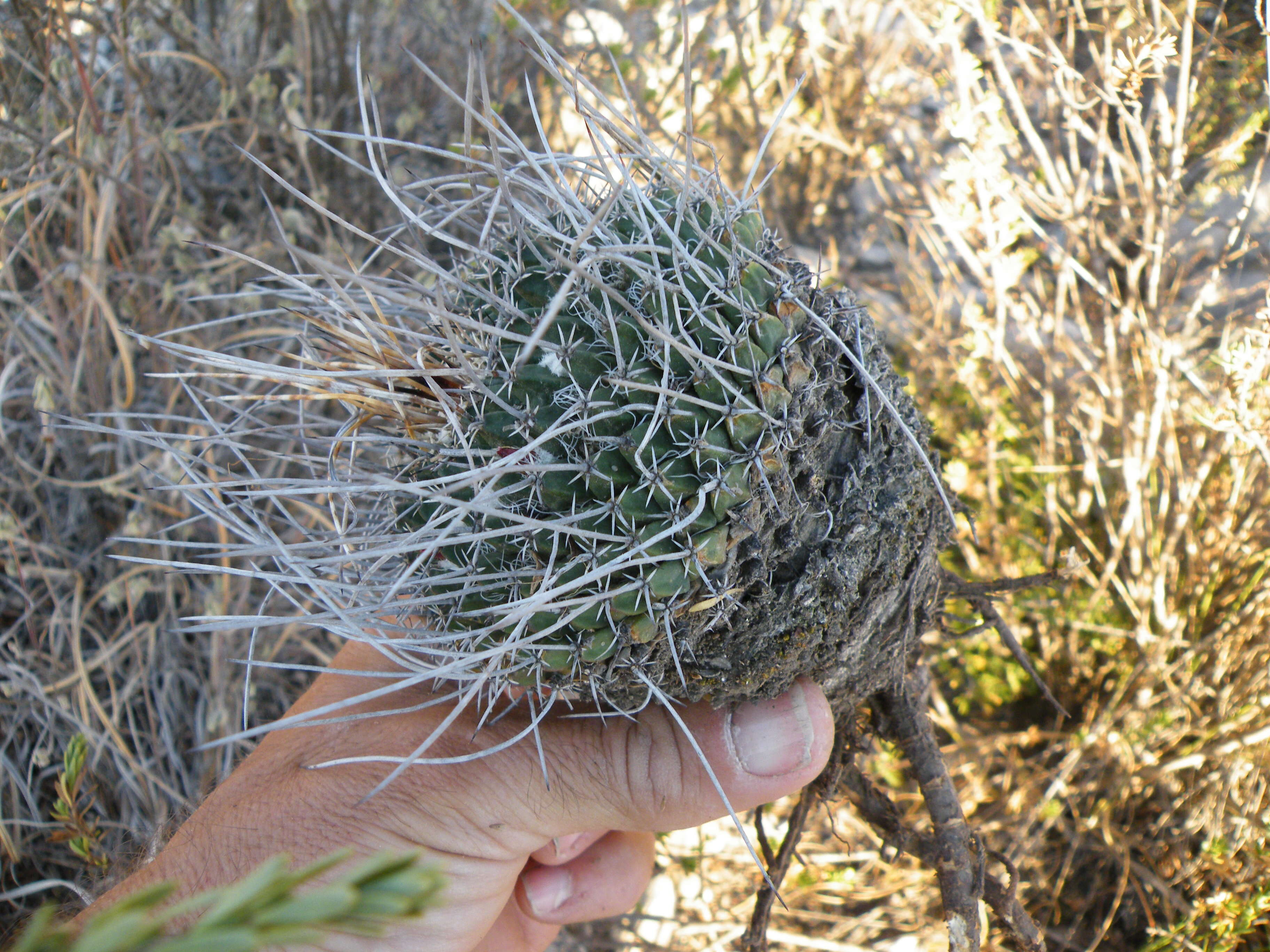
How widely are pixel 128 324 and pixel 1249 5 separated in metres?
3.24

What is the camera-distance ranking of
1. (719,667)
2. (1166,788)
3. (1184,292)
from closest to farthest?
(719,667) < (1166,788) < (1184,292)

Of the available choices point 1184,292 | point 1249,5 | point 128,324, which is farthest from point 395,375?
point 1249,5

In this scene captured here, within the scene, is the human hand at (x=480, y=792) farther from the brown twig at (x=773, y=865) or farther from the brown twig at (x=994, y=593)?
the brown twig at (x=994, y=593)

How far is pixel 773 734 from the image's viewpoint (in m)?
1.09

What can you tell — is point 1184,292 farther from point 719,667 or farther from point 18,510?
point 18,510

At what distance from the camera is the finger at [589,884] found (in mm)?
1484

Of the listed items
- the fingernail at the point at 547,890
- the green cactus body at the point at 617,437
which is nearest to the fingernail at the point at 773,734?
the green cactus body at the point at 617,437

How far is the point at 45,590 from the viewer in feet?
5.99

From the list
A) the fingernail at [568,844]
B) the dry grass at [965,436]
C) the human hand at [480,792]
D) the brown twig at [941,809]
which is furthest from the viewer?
the dry grass at [965,436]

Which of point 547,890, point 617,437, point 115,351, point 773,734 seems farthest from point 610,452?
point 115,351

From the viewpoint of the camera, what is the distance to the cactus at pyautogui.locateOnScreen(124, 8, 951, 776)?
0.83m

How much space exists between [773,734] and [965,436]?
51.4 inches

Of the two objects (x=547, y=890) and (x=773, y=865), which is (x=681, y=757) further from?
(x=547, y=890)

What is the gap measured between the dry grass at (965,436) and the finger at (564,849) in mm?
368
